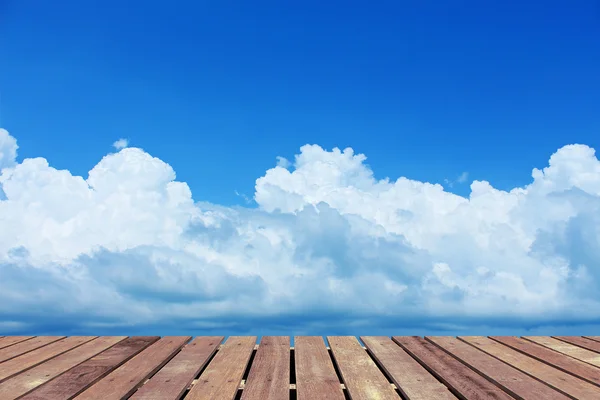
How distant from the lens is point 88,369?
4.02 metres

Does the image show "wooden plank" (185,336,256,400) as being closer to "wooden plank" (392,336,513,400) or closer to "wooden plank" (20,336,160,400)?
"wooden plank" (20,336,160,400)

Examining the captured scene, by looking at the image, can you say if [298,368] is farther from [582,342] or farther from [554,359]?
[582,342]

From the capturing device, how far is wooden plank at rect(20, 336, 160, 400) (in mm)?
3342

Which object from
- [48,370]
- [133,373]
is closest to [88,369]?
[48,370]

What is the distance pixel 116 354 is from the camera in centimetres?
465

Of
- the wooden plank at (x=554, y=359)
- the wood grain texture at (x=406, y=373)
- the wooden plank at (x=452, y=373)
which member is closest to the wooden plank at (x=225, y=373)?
the wood grain texture at (x=406, y=373)

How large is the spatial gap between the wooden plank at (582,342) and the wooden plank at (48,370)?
Result: 4.95m

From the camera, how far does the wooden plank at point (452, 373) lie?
334cm

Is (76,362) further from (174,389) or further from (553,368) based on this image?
(553,368)

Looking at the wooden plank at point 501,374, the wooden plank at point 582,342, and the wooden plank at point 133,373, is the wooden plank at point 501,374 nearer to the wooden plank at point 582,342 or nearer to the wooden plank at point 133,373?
the wooden plank at point 582,342

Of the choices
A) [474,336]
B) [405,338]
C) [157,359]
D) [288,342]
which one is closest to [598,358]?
[474,336]

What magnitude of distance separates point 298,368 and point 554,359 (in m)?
2.42

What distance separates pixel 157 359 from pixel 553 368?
3.37 m

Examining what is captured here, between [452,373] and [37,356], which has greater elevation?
[37,356]
